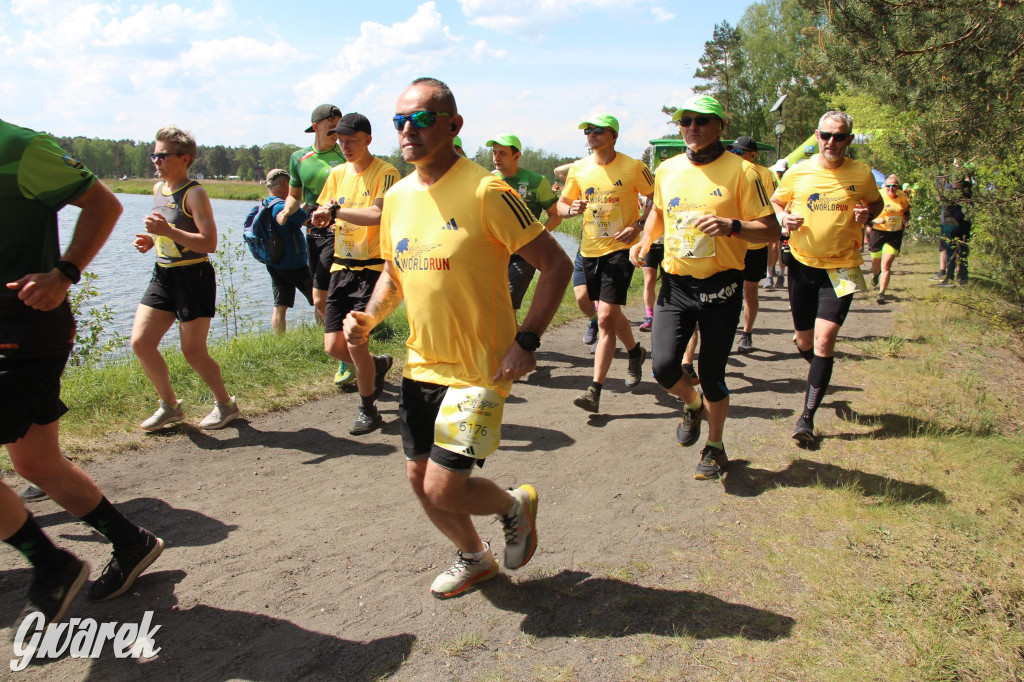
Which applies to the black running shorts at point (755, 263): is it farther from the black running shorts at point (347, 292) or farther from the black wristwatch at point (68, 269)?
the black wristwatch at point (68, 269)

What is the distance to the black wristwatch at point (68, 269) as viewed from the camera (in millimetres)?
2832

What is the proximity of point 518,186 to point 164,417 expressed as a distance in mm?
4066

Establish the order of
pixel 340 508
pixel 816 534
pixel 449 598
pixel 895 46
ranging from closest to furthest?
pixel 449 598 → pixel 816 534 → pixel 340 508 → pixel 895 46

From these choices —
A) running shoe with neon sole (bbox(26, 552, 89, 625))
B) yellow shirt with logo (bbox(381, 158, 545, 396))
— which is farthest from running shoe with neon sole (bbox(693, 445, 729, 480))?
running shoe with neon sole (bbox(26, 552, 89, 625))

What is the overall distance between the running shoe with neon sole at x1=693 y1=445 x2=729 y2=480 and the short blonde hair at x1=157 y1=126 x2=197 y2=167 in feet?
14.2

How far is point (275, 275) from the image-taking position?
27.5ft

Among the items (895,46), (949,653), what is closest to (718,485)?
(949,653)

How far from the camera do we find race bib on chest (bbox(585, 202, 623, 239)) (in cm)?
637

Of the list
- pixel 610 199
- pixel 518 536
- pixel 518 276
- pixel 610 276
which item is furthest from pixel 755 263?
pixel 518 536

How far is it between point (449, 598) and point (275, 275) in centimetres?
604

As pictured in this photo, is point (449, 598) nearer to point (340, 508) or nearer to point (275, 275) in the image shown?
point (340, 508)

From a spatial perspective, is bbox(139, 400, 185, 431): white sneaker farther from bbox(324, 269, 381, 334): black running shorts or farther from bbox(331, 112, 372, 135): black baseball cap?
bbox(331, 112, 372, 135): black baseball cap

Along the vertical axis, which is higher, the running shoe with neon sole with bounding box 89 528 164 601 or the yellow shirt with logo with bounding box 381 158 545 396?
the yellow shirt with logo with bounding box 381 158 545 396

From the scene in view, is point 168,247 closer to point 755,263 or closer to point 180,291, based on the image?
point 180,291
